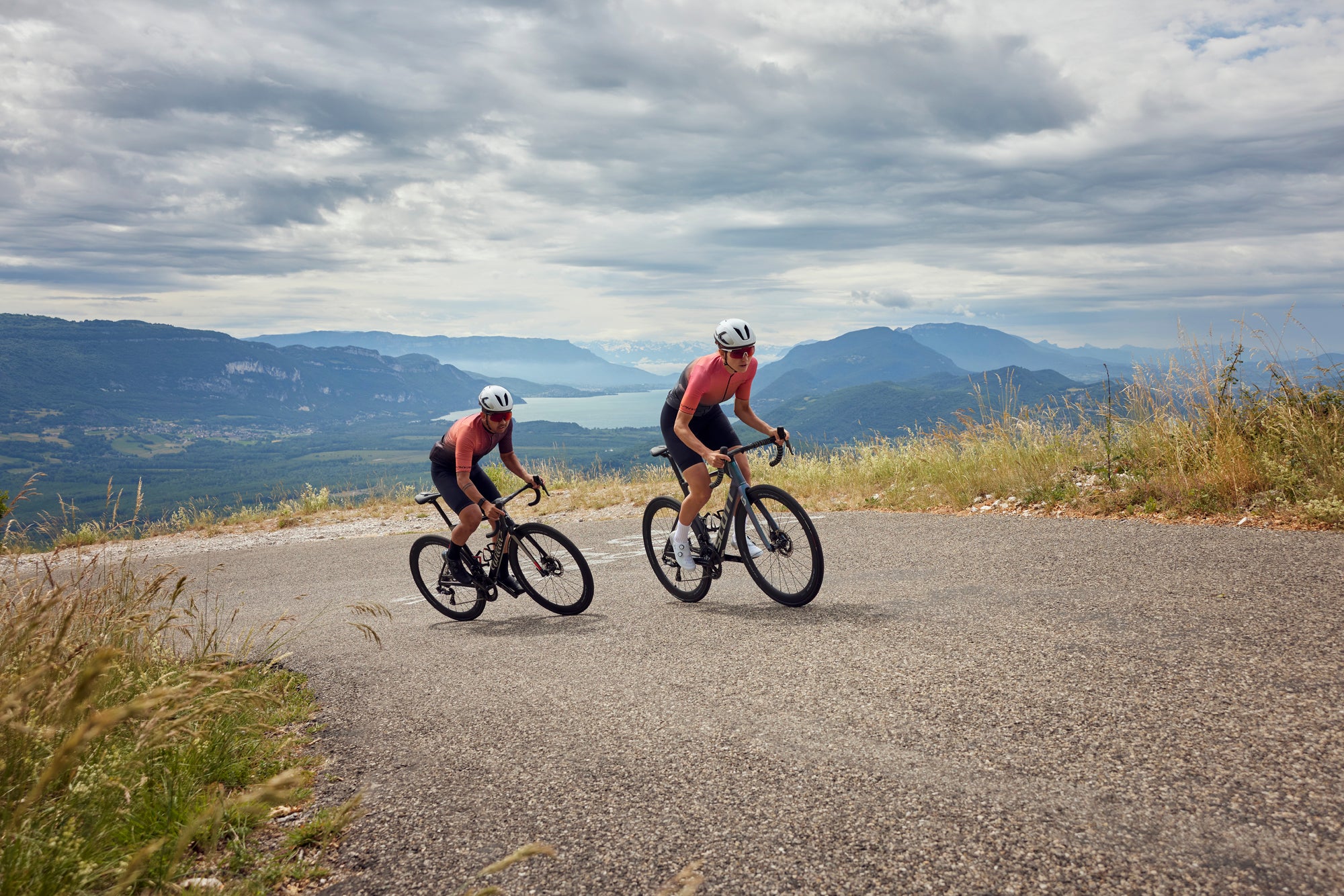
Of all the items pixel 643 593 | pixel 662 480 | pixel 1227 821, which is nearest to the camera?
pixel 1227 821

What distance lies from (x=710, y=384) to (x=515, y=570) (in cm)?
271

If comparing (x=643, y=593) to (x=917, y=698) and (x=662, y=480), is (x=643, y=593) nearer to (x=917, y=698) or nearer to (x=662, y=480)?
(x=917, y=698)

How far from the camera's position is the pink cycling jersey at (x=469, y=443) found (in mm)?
7031

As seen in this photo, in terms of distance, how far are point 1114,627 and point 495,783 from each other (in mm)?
3963

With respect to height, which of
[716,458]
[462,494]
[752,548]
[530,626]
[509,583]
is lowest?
[530,626]

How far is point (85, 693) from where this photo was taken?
6.62 feet

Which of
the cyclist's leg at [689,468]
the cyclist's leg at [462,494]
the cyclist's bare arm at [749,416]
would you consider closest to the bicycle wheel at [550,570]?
the cyclist's leg at [462,494]

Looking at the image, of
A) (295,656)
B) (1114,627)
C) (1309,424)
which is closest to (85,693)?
(295,656)

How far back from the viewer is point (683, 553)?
694 centimetres

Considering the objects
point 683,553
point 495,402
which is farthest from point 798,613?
point 495,402

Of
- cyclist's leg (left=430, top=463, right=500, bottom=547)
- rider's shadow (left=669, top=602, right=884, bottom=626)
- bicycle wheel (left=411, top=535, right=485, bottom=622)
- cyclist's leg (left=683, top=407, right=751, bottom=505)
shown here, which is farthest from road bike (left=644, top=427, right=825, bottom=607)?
bicycle wheel (left=411, top=535, right=485, bottom=622)

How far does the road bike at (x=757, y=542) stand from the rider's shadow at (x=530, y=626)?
880 millimetres

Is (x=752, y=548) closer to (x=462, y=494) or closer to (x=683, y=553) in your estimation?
(x=683, y=553)

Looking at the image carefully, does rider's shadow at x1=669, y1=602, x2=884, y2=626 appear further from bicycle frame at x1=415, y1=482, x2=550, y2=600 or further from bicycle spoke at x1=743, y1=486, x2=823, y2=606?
bicycle frame at x1=415, y1=482, x2=550, y2=600
